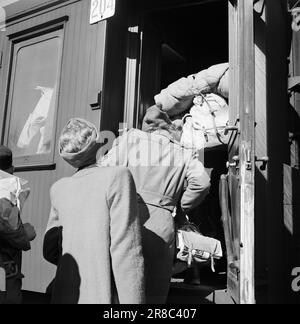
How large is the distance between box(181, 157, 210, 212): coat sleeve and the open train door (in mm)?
195

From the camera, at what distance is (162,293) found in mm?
2643

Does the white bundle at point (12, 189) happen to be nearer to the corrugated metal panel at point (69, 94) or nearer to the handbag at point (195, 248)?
the corrugated metal panel at point (69, 94)

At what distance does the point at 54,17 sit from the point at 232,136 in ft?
6.90

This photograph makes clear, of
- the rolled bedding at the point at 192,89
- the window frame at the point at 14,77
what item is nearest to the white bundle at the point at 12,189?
the window frame at the point at 14,77

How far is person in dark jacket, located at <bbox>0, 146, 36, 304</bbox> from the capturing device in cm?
252

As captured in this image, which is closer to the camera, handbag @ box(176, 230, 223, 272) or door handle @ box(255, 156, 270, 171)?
door handle @ box(255, 156, 270, 171)

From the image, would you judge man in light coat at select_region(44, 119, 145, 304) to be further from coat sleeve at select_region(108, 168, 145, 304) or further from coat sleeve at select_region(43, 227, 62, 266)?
coat sleeve at select_region(43, 227, 62, 266)

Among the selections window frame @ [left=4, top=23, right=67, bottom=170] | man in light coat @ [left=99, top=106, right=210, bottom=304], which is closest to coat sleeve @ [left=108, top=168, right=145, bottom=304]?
man in light coat @ [left=99, top=106, right=210, bottom=304]

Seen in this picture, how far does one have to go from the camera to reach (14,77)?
14.4ft
